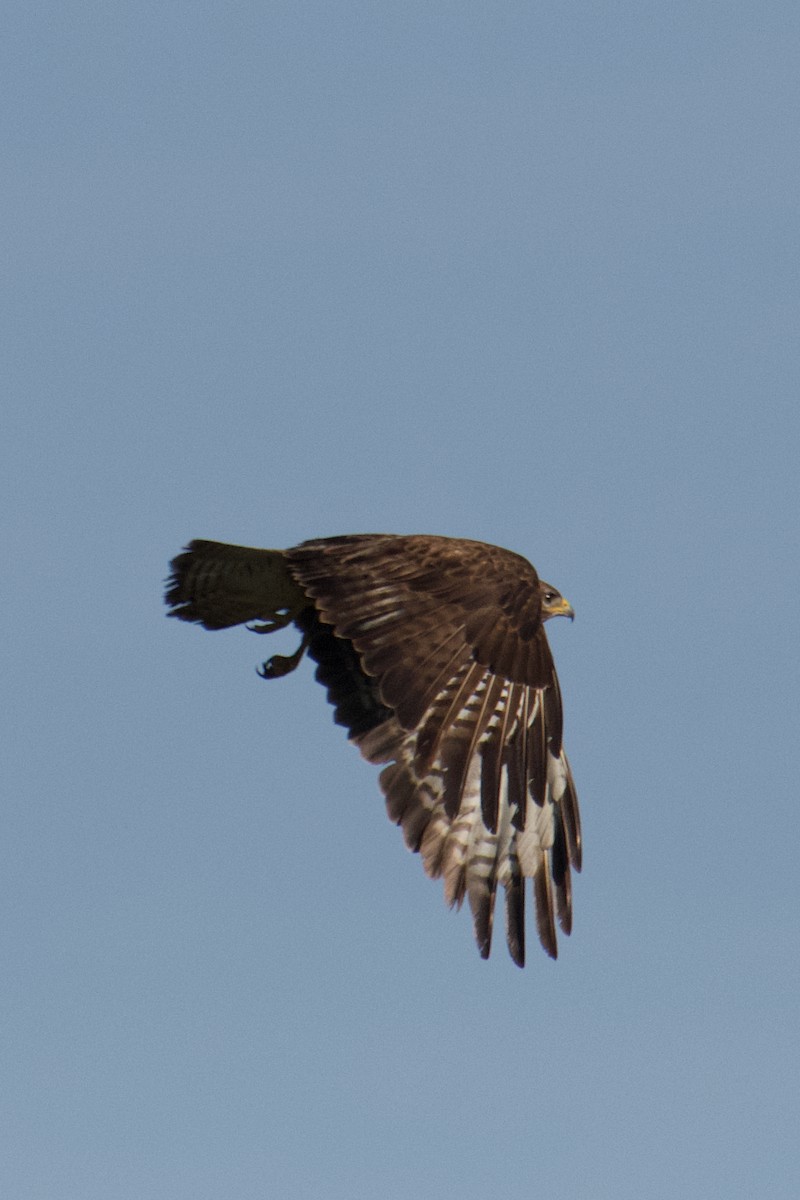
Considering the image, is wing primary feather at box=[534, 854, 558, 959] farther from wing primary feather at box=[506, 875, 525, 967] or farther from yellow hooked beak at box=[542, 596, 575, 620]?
yellow hooked beak at box=[542, 596, 575, 620]

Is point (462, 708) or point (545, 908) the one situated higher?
point (462, 708)

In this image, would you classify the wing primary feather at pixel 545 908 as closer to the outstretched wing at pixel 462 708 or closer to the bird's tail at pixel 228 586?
the outstretched wing at pixel 462 708

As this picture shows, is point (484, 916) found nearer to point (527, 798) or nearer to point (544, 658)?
point (527, 798)

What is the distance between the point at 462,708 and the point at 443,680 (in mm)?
222

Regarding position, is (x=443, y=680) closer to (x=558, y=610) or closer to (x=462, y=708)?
(x=462, y=708)

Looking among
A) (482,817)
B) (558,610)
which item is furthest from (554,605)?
(482,817)

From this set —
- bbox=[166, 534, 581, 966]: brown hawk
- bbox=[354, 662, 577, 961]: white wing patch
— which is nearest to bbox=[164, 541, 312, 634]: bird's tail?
bbox=[166, 534, 581, 966]: brown hawk

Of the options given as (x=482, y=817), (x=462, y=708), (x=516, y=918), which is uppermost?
(x=482, y=817)

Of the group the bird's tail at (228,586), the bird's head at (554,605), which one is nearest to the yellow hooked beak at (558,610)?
the bird's head at (554,605)

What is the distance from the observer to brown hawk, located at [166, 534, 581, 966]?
1450cm

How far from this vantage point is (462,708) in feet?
47.6

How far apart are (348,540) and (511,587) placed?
128cm

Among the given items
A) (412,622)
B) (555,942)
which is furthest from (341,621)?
(555,942)

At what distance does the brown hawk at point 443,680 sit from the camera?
47.6 feet
